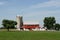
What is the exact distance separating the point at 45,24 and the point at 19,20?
33.1 m

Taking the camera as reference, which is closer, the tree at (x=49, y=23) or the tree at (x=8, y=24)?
the tree at (x=8, y=24)

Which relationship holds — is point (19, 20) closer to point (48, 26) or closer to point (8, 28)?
point (48, 26)

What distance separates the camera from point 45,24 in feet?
484

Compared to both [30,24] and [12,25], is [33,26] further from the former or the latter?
[12,25]

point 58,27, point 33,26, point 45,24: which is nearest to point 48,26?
point 45,24

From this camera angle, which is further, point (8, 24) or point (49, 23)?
point (49, 23)

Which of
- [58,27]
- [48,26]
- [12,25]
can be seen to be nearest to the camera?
[12,25]

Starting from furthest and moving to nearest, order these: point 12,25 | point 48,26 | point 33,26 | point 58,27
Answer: point 58,27, point 33,26, point 48,26, point 12,25

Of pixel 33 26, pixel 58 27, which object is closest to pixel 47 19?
pixel 33 26

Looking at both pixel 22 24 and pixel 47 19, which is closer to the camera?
pixel 47 19

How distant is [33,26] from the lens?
166m

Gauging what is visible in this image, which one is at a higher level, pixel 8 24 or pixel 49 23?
pixel 8 24

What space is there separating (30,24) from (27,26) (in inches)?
178

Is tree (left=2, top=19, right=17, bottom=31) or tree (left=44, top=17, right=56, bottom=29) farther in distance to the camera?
tree (left=44, top=17, right=56, bottom=29)
